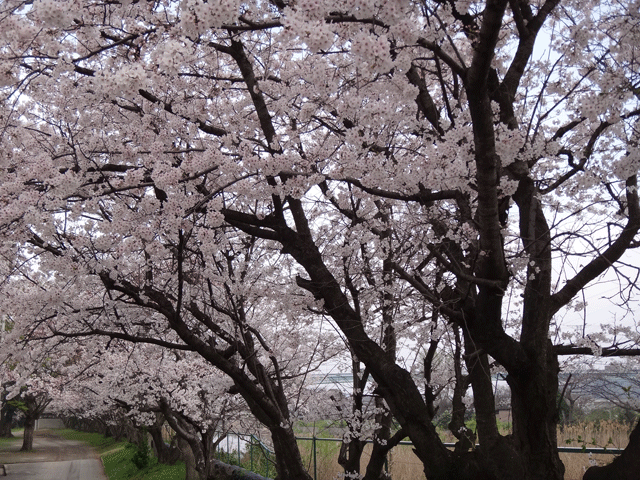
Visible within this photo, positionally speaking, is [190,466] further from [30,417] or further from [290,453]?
[30,417]

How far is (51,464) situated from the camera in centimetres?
2422

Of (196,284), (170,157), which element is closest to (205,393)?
(196,284)

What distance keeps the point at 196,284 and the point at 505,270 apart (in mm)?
4271

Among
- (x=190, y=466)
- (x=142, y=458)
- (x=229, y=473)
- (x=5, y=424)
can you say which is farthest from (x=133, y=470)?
(x=5, y=424)

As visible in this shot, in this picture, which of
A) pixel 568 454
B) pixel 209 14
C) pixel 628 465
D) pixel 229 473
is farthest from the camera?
pixel 229 473

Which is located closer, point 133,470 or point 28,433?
point 133,470

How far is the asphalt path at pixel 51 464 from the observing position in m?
19.6

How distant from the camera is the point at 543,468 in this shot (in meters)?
4.05

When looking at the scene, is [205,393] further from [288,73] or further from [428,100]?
[428,100]

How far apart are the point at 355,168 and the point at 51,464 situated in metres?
25.1

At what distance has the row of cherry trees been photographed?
11.9 ft

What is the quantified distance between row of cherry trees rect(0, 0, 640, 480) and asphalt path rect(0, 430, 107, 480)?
14939 millimetres

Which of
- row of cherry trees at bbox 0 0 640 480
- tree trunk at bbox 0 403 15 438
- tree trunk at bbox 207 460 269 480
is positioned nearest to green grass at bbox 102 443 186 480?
tree trunk at bbox 207 460 269 480

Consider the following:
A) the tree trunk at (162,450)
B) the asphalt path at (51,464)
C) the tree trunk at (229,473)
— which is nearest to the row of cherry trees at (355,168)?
the tree trunk at (229,473)
